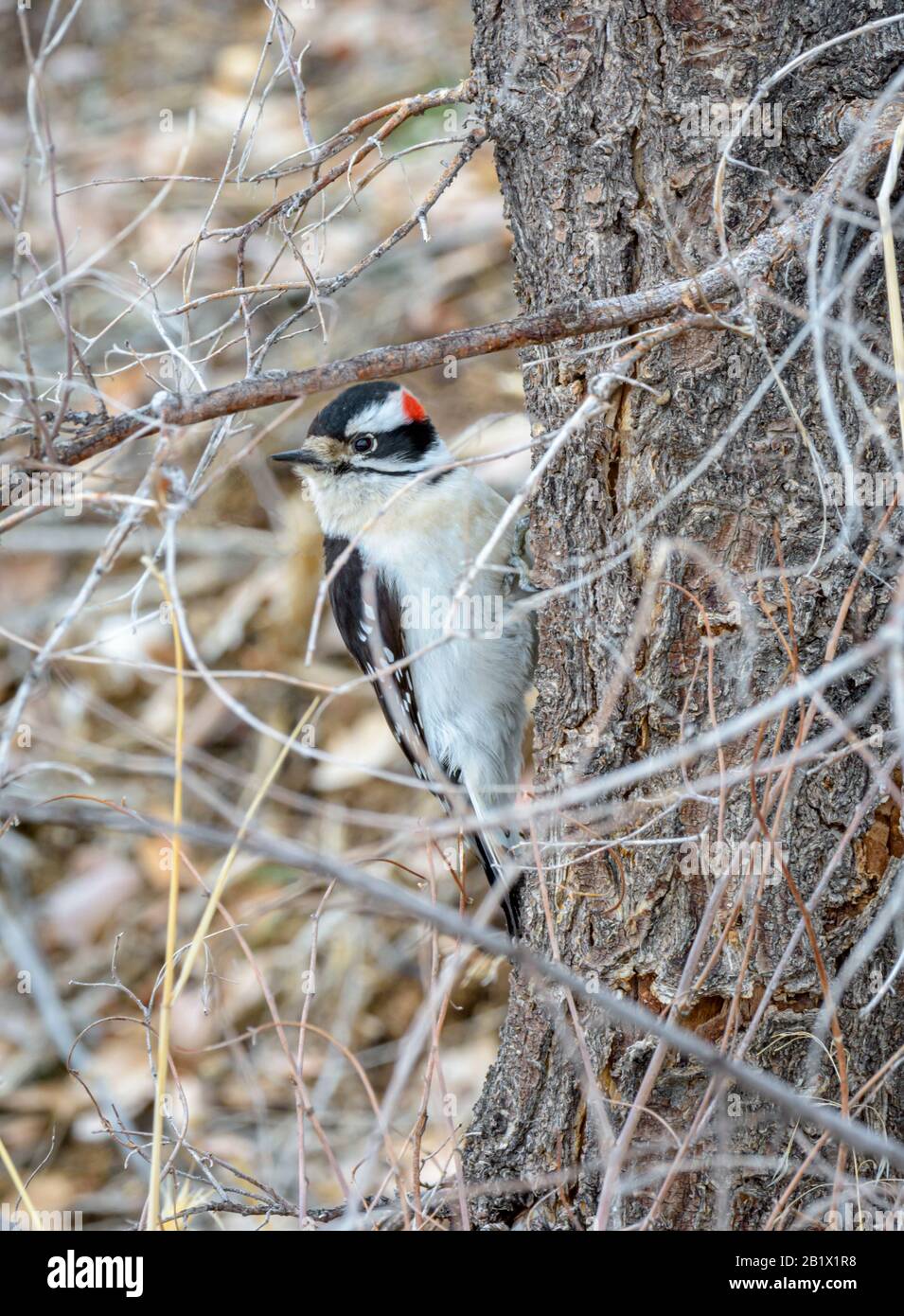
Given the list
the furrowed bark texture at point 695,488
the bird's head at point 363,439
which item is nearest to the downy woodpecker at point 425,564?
the bird's head at point 363,439

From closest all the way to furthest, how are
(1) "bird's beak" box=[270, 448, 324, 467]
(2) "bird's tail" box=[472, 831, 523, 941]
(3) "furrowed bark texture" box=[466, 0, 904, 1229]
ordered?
1. (3) "furrowed bark texture" box=[466, 0, 904, 1229]
2. (2) "bird's tail" box=[472, 831, 523, 941]
3. (1) "bird's beak" box=[270, 448, 324, 467]

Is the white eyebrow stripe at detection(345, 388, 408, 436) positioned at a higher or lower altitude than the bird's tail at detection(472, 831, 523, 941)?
higher

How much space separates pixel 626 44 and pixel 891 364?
868mm

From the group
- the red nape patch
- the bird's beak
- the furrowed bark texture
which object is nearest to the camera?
the furrowed bark texture

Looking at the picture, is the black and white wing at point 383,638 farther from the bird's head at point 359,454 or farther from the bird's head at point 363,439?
the bird's head at point 363,439

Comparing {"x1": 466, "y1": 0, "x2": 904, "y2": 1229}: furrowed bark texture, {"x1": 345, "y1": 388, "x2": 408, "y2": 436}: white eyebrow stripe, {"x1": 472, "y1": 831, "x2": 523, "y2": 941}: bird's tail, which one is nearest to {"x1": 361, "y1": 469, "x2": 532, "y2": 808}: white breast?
{"x1": 472, "y1": 831, "x2": 523, "y2": 941}: bird's tail

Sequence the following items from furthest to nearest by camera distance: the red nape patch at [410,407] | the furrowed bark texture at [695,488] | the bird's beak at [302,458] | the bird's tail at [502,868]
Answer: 1. the red nape patch at [410,407]
2. the bird's beak at [302,458]
3. the bird's tail at [502,868]
4. the furrowed bark texture at [695,488]

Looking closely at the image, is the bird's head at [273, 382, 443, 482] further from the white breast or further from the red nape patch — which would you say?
the white breast

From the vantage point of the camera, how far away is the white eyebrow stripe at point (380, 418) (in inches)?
159

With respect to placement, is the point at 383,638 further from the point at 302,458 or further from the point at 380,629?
the point at 302,458

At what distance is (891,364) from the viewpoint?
8.54 ft

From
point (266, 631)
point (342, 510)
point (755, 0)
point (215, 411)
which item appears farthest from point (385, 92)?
point (215, 411)

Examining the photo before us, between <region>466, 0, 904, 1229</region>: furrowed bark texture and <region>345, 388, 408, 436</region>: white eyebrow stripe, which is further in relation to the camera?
<region>345, 388, 408, 436</region>: white eyebrow stripe

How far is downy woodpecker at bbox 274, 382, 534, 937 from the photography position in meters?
4.03
